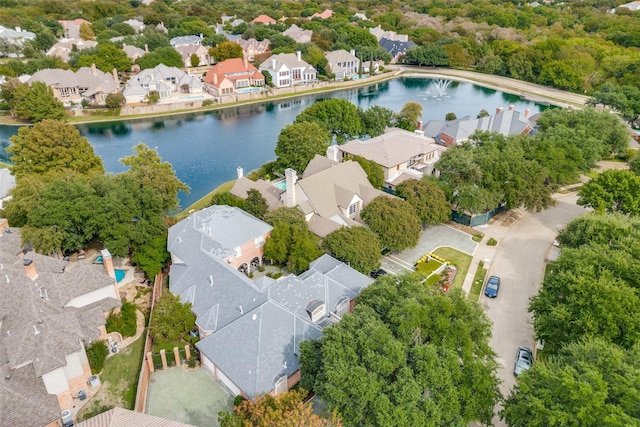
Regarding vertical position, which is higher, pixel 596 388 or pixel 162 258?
pixel 596 388

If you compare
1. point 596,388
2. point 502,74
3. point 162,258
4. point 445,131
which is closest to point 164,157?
point 162,258

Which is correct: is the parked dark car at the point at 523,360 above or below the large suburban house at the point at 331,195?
below

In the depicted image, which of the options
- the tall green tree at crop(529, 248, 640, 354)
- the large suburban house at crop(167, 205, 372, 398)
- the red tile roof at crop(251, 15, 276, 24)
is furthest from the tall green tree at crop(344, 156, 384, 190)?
the red tile roof at crop(251, 15, 276, 24)

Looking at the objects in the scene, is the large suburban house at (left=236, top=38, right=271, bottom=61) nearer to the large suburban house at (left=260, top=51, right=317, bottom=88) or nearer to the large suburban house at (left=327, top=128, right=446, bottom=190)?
the large suburban house at (left=260, top=51, right=317, bottom=88)

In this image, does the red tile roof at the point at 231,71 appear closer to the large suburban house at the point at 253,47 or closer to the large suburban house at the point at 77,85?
the large suburban house at the point at 77,85

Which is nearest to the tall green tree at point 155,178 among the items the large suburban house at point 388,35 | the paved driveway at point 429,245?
the paved driveway at point 429,245

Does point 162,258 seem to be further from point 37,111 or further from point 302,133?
point 37,111
